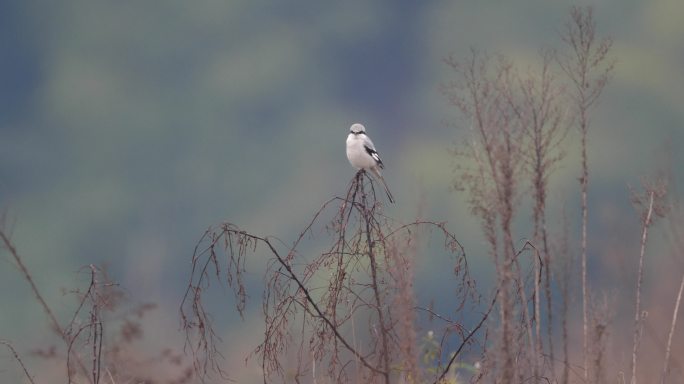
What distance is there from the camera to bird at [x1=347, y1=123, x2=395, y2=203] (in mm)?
6234

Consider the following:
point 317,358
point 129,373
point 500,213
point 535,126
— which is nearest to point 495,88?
point 535,126

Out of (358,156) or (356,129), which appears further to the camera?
(356,129)

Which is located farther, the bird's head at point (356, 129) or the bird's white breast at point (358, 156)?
the bird's head at point (356, 129)

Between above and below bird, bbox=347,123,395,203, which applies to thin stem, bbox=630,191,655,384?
below

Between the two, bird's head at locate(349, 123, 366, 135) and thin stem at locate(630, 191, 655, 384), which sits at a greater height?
bird's head at locate(349, 123, 366, 135)

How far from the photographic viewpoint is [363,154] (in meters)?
6.24

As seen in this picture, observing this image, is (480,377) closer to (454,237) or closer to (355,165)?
(454,237)

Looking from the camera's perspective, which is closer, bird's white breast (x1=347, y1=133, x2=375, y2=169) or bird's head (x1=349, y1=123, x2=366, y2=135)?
bird's white breast (x1=347, y1=133, x2=375, y2=169)

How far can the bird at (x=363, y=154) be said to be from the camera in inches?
245

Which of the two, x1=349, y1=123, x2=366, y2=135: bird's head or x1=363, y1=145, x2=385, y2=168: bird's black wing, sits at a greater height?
x1=349, y1=123, x2=366, y2=135: bird's head

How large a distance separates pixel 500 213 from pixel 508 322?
3.91 ft

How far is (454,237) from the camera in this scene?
3.11 meters

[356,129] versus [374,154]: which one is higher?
[356,129]

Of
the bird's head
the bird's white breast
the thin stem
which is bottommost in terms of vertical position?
the thin stem
